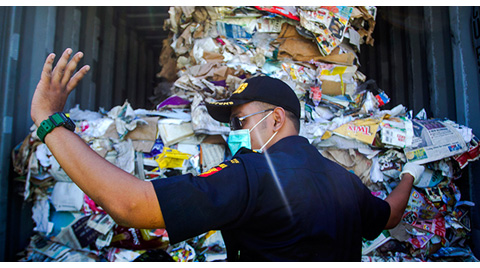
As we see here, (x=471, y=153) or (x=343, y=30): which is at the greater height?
(x=343, y=30)

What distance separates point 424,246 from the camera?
1985mm

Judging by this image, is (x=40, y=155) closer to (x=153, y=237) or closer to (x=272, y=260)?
(x=153, y=237)

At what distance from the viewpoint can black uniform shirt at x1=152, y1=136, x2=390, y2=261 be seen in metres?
0.71

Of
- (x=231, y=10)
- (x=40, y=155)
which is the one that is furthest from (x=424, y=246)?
(x=40, y=155)

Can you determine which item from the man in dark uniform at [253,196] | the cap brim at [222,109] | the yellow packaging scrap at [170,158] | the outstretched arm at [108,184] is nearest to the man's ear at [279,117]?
the man in dark uniform at [253,196]

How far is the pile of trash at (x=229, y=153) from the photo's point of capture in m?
2.00

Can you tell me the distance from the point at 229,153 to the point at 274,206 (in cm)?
142

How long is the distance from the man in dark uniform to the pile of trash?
103 centimetres

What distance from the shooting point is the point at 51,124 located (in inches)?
30.4

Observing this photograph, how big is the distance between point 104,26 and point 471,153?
3.78 m

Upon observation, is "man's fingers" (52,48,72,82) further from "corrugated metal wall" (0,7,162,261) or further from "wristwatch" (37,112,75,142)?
"corrugated metal wall" (0,7,162,261)

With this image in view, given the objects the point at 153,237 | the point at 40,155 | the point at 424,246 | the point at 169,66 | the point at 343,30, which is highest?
the point at 343,30

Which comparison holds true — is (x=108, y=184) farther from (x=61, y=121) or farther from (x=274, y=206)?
(x=274, y=206)

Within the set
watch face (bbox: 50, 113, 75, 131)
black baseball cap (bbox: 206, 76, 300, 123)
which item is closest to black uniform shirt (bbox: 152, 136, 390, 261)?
black baseball cap (bbox: 206, 76, 300, 123)
